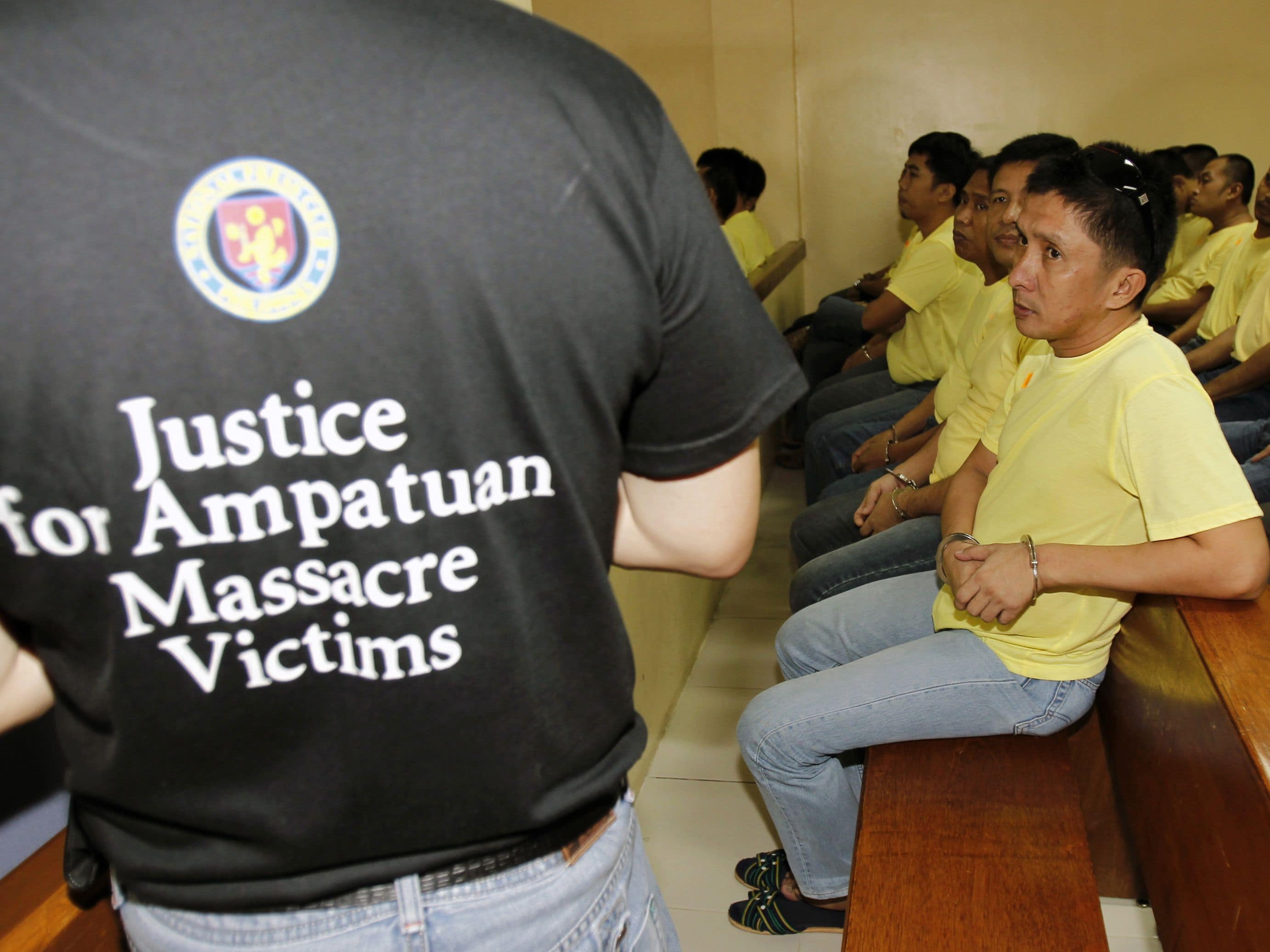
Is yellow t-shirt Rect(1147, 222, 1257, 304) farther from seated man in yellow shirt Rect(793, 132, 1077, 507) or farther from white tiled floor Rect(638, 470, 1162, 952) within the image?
white tiled floor Rect(638, 470, 1162, 952)

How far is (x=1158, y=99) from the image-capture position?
17.7 ft

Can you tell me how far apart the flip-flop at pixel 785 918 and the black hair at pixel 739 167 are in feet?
10.6

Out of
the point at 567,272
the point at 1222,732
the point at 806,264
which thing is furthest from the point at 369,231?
the point at 806,264

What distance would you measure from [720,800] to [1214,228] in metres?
3.71

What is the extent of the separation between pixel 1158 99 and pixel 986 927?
5.45 meters

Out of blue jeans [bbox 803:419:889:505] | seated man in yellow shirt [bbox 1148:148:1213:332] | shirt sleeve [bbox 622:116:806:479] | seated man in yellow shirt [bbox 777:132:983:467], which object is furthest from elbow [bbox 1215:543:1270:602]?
seated man in yellow shirt [bbox 1148:148:1213:332]

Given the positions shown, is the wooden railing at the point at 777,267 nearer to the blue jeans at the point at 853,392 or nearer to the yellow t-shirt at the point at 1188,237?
the blue jeans at the point at 853,392

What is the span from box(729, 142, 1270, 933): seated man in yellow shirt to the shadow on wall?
3.49 feet

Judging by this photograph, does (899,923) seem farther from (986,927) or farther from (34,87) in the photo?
(34,87)

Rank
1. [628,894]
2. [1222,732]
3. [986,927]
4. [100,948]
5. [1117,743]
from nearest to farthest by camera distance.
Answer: [628,894], [100,948], [1222,732], [986,927], [1117,743]

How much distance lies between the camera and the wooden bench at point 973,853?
128 centimetres

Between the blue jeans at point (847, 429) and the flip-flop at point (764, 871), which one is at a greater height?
the blue jeans at point (847, 429)

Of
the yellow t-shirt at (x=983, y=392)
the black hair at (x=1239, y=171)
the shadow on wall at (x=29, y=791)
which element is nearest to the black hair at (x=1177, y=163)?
the black hair at (x=1239, y=171)

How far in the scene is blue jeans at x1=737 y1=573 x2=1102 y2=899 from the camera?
154 centimetres
